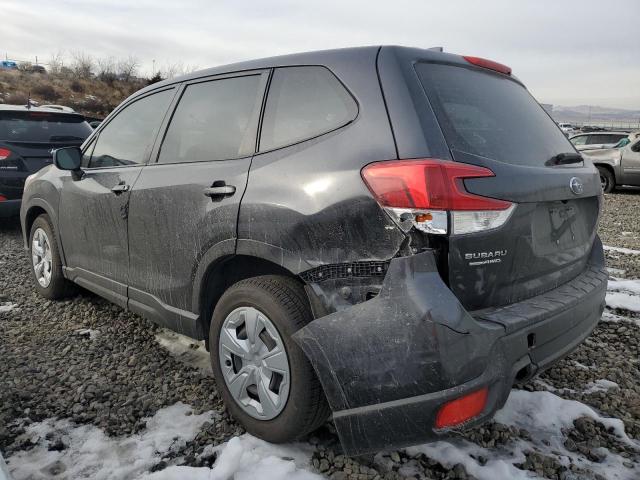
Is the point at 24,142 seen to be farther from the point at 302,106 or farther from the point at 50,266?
the point at 302,106

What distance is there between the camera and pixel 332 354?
1.83 m

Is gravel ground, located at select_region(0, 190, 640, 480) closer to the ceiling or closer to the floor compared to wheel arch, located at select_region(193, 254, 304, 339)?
closer to the floor

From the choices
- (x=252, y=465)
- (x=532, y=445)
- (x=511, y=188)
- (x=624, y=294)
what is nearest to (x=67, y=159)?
(x=252, y=465)

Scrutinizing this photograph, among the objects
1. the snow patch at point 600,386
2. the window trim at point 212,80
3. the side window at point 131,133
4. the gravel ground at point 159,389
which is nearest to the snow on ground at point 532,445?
the gravel ground at point 159,389

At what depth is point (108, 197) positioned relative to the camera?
10.5 ft

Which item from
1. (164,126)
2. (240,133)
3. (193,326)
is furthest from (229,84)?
(193,326)

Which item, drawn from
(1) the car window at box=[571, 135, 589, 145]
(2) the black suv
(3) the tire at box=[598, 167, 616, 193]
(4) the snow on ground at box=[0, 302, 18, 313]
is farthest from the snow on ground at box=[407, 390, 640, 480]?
(1) the car window at box=[571, 135, 589, 145]

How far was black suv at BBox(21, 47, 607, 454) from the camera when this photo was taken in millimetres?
1737

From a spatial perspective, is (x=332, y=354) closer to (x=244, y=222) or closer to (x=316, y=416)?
(x=316, y=416)

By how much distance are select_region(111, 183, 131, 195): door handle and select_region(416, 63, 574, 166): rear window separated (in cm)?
188

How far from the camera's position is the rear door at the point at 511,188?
1824 millimetres

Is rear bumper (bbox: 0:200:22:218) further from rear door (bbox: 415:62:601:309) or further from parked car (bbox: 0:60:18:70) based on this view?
parked car (bbox: 0:60:18:70)

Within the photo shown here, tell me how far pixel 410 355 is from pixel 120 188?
2.17 meters

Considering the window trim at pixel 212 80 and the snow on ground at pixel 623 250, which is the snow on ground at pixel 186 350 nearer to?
the window trim at pixel 212 80
